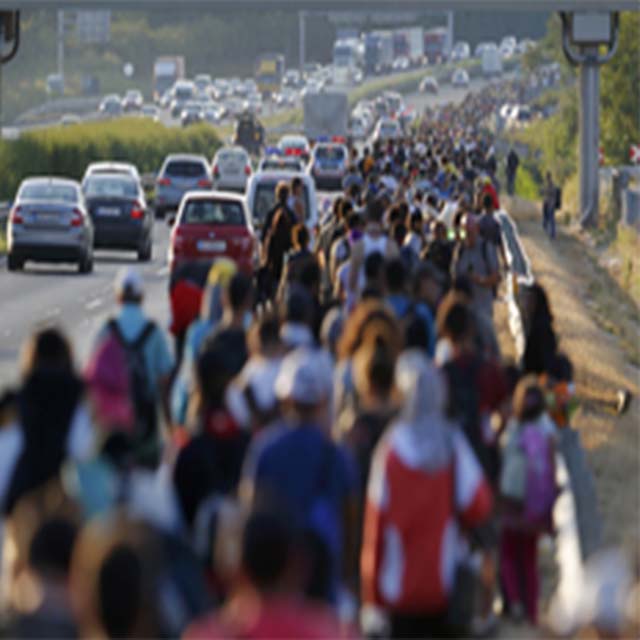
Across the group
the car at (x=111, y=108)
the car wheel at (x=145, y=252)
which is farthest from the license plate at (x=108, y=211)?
the car at (x=111, y=108)

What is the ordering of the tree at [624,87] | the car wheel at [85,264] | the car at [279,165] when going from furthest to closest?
the tree at [624,87] → the car at [279,165] → the car wheel at [85,264]

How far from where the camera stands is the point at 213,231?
2922cm

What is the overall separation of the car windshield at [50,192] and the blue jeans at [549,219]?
13.9 metres

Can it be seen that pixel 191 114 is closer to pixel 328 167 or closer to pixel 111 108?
pixel 111 108

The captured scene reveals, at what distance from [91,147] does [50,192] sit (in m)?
33.8

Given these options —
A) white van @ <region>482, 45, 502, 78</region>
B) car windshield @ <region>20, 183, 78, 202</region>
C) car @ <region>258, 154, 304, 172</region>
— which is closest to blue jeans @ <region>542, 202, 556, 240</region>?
car @ <region>258, 154, 304, 172</region>

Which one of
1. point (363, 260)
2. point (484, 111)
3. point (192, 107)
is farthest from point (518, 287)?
point (192, 107)

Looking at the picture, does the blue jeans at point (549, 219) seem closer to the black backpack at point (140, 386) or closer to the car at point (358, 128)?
the black backpack at point (140, 386)

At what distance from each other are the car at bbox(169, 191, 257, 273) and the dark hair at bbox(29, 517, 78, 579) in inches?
855

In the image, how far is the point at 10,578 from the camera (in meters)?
8.61

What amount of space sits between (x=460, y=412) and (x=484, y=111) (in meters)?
114

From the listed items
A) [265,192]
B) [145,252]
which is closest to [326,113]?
[145,252]

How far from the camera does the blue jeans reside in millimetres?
50500

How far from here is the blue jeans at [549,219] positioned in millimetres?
50500
